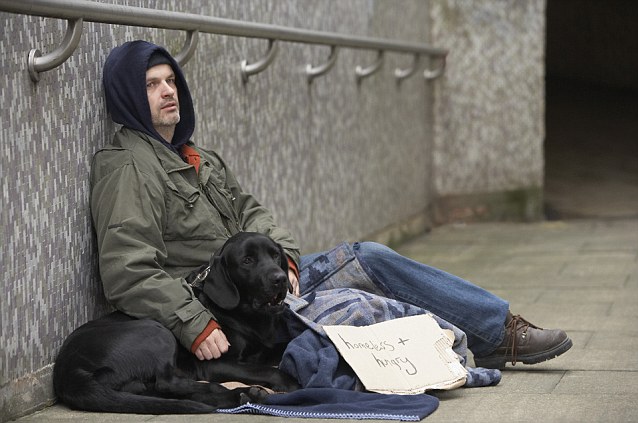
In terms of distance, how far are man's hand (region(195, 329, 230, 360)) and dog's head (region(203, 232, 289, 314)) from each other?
0.11 m

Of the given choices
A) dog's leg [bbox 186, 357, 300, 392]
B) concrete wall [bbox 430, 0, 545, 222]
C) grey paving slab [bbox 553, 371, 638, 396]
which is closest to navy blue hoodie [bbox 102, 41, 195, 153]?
dog's leg [bbox 186, 357, 300, 392]

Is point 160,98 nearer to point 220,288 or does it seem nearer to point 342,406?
point 220,288

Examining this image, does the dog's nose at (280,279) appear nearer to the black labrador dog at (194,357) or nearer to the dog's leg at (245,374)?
the black labrador dog at (194,357)

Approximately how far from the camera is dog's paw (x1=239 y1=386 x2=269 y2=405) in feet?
12.9

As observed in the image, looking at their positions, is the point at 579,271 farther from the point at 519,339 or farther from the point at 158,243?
the point at 158,243

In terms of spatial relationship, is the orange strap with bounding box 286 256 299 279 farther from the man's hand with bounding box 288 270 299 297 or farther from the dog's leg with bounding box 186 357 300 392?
the dog's leg with bounding box 186 357 300 392

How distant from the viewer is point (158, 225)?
4.18 metres

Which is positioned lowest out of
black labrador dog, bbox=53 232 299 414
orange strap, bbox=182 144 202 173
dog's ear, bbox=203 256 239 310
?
black labrador dog, bbox=53 232 299 414

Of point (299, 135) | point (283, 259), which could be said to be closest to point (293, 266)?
point (283, 259)

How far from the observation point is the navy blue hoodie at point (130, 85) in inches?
170

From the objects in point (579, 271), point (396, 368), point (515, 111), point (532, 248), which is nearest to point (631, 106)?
point (515, 111)

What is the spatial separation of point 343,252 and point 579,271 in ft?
10.9

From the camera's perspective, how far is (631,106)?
16.3m

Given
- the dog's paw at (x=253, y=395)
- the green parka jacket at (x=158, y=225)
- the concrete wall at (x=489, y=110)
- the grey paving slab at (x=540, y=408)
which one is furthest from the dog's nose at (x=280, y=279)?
the concrete wall at (x=489, y=110)
